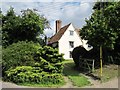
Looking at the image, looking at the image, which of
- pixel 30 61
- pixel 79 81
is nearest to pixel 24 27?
pixel 30 61

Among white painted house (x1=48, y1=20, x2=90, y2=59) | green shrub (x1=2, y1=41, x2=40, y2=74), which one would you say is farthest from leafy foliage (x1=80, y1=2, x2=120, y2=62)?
white painted house (x1=48, y1=20, x2=90, y2=59)

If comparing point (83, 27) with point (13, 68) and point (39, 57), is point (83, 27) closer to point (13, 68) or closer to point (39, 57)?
point (39, 57)

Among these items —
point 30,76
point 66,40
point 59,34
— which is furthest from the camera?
point 59,34

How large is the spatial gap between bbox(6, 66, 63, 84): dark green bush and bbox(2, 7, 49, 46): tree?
21.9 feet

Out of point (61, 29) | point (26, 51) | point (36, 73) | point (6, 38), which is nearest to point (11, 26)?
point (6, 38)

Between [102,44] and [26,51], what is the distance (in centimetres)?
695

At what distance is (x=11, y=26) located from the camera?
97.7ft

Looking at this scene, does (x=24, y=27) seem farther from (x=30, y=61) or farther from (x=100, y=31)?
(x=100, y=31)

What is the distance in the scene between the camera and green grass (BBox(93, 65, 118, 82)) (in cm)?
2349

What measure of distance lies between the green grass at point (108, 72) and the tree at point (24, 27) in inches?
311

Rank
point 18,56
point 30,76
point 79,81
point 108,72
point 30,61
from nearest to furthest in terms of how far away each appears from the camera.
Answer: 1. point 30,76
2. point 79,81
3. point 18,56
4. point 30,61
5. point 108,72

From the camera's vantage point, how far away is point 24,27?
2878cm

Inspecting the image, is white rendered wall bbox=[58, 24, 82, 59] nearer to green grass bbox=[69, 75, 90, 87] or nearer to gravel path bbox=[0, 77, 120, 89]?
green grass bbox=[69, 75, 90, 87]

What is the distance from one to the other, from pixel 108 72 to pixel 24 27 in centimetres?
997
